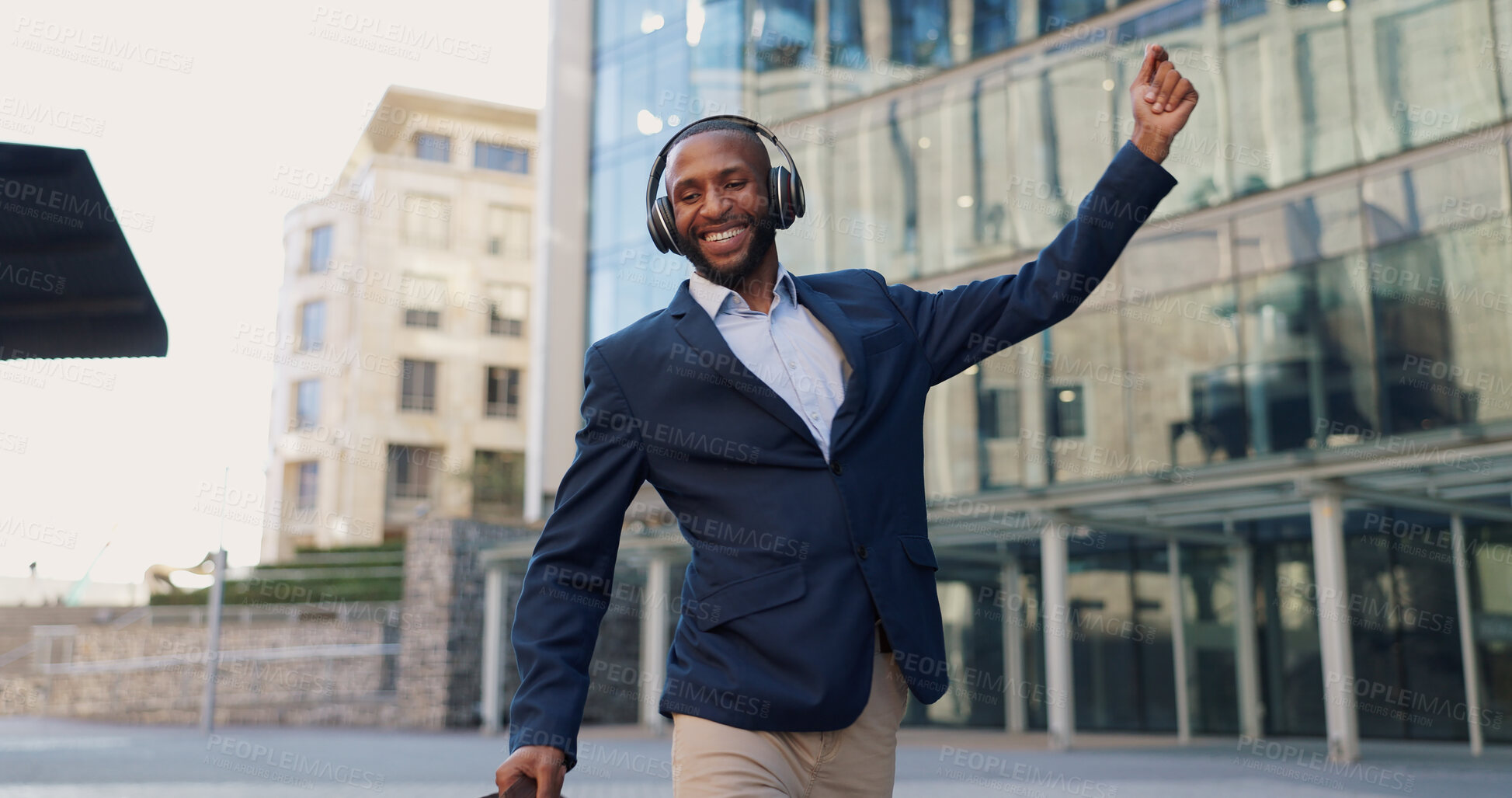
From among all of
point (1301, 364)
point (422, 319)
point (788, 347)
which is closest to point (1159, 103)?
point (788, 347)

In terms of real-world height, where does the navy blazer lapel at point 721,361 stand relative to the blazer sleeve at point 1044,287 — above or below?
below

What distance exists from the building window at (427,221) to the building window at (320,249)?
166 inches

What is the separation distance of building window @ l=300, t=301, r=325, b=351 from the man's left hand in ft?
174

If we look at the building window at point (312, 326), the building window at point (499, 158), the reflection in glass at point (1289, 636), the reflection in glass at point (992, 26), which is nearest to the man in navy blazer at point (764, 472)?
the reflection in glass at point (1289, 636)

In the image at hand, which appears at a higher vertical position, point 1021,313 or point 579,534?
point 1021,313

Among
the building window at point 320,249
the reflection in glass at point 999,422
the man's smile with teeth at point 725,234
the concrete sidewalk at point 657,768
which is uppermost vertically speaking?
the building window at point 320,249

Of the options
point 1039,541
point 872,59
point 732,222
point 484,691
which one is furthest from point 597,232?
point 732,222

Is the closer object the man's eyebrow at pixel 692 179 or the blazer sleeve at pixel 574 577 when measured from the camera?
the blazer sleeve at pixel 574 577

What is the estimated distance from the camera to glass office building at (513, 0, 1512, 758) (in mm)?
13953

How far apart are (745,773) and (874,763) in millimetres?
228

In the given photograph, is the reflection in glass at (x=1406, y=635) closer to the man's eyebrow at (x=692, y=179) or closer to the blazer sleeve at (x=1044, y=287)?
the blazer sleeve at (x=1044, y=287)

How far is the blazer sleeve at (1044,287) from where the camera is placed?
2.10 metres

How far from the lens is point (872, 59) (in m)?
20.5

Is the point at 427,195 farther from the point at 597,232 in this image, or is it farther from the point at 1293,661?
the point at 1293,661
